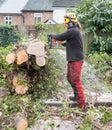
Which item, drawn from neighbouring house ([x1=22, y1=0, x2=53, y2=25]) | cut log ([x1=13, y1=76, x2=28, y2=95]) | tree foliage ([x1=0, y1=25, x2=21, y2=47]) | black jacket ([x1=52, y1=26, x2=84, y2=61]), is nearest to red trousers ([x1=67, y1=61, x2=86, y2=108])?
black jacket ([x1=52, y1=26, x2=84, y2=61])

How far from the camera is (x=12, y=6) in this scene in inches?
1388

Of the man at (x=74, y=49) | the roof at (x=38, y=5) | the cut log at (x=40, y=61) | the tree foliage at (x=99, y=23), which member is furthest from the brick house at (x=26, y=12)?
the man at (x=74, y=49)

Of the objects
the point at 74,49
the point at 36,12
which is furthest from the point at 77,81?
the point at 36,12

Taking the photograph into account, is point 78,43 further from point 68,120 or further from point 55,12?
point 55,12

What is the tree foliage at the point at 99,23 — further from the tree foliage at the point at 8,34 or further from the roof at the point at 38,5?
the roof at the point at 38,5

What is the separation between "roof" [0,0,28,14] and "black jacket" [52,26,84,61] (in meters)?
28.6

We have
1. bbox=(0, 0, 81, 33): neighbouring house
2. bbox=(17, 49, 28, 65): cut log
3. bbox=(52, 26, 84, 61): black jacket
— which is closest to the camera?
bbox=(52, 26, 84, 61): black jacket

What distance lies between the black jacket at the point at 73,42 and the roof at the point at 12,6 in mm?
28571

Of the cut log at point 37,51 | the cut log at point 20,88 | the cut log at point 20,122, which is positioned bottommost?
the cut log at point 20,122

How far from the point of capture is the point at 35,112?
6.27 meters

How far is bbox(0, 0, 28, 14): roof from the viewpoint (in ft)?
113

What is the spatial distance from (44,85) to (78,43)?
4.67 ft

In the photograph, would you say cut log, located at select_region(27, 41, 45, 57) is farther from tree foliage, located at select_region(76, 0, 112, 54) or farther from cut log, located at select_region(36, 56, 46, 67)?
tree foliage, located at select_region(76, 0, 112, 54)

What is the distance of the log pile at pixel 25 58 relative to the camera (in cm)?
669
